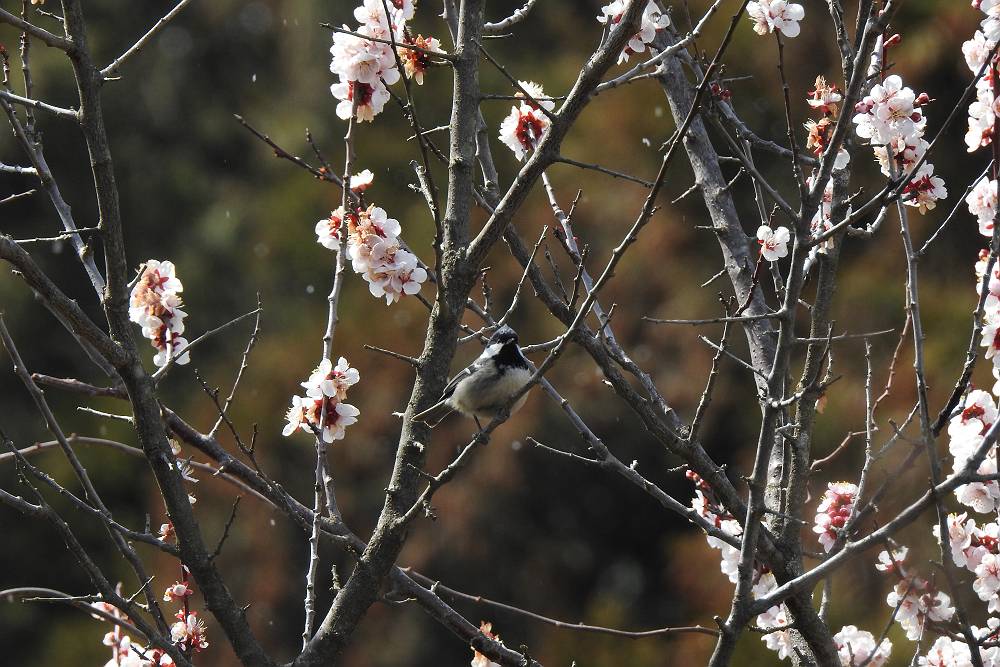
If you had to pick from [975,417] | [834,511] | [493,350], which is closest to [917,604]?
[834,511]

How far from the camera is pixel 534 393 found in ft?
27.8

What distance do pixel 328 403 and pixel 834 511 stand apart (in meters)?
1.20

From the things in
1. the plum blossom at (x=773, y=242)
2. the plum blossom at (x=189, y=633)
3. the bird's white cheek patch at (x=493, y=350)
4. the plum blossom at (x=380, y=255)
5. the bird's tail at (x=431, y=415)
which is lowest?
the plum blossom at (x=189, y=633)

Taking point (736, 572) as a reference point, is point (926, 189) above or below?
above

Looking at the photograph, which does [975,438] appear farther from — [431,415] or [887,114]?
[431,415]

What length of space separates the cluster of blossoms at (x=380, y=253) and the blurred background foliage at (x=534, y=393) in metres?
4.08

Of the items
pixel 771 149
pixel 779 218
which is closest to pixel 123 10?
pixel 779 218

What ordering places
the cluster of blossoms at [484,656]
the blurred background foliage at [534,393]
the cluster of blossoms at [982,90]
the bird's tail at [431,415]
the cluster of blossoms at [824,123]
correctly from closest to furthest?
the bird's tail at [431,415], the cluster of blossoms at [982,90], the cluster of blossoms at [484,656], the cluster of blossoms at [824,123], the blurred background foliage at [534,393]

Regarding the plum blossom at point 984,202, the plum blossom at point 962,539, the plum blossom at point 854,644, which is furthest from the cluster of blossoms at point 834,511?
the plum blossom at point 984,202

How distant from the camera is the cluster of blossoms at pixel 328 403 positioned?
2.42m

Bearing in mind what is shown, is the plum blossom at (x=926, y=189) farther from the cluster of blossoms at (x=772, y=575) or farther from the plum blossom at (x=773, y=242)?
the cluster of blossoms at (x=772, y=575)

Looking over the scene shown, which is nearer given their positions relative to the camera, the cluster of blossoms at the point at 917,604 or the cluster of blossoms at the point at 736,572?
the cluster of blossoms at the point at 917,604

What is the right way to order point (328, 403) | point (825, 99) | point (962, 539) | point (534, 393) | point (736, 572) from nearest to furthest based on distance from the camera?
point (328, 403) → point (962, 539) → point (825, 99) → point (736, 572) → point (534, 393)

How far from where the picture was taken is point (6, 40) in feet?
40.2
